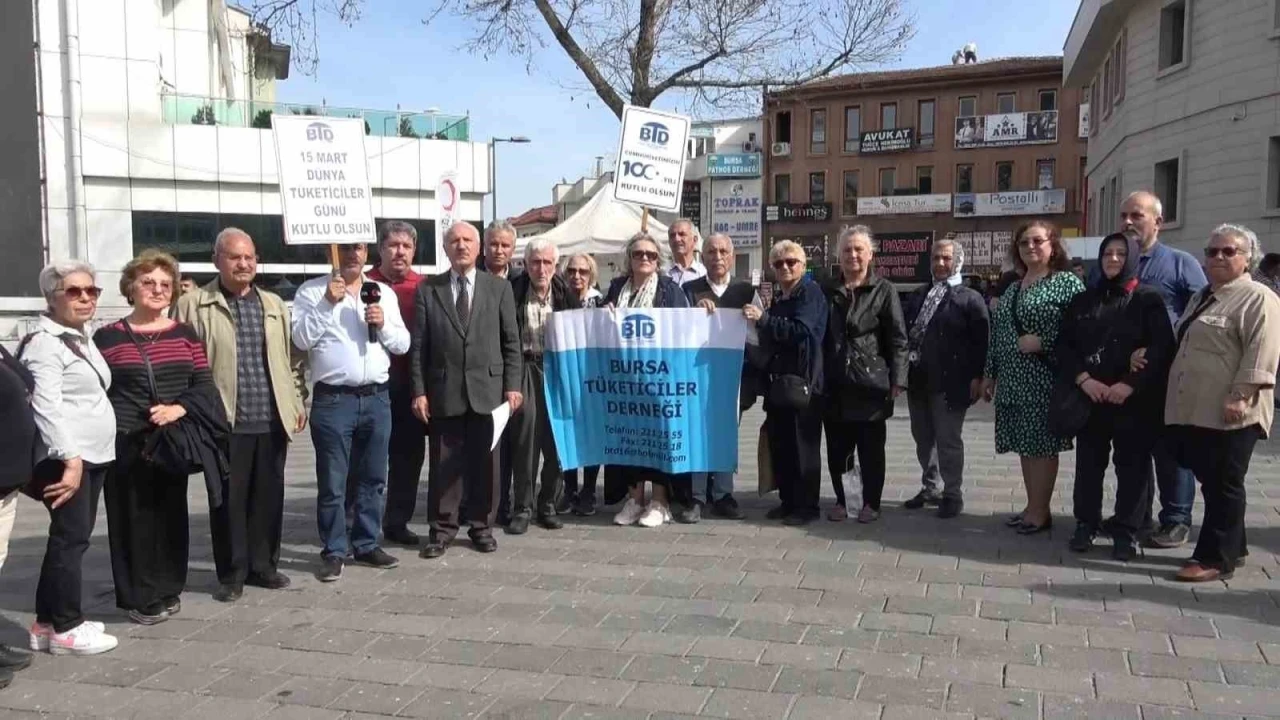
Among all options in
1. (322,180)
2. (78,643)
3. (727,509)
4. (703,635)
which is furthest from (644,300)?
(78,643)

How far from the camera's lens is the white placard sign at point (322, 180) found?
6.25 m

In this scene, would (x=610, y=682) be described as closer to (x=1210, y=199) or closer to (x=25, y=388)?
(x=25, y=388)

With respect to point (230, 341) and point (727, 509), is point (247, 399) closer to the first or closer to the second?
point (230, 341)

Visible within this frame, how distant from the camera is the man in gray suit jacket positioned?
20.0 feet

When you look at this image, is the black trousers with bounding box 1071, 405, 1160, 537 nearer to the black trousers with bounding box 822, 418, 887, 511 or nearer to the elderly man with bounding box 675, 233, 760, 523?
the black trousers with bounding box 822, 418, 887, 511

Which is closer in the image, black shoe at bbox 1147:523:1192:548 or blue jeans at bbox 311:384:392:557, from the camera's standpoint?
blue jeans at bbox 311:384:392:557

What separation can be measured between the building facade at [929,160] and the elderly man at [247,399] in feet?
153

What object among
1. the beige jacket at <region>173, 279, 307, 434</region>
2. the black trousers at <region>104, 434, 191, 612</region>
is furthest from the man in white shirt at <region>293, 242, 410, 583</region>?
the black trousers at <region>104, 434, 191, 612</region>

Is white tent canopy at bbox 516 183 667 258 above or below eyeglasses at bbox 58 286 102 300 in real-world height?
above

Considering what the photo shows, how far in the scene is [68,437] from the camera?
4.31 metres

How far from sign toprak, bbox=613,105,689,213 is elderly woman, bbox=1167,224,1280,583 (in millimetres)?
4017

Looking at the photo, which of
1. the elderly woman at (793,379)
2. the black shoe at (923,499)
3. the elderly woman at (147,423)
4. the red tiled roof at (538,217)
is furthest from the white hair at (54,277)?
the red tiled roof at (538,217)

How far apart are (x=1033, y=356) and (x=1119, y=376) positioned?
640 mm

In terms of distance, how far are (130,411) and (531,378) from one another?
2.69m
